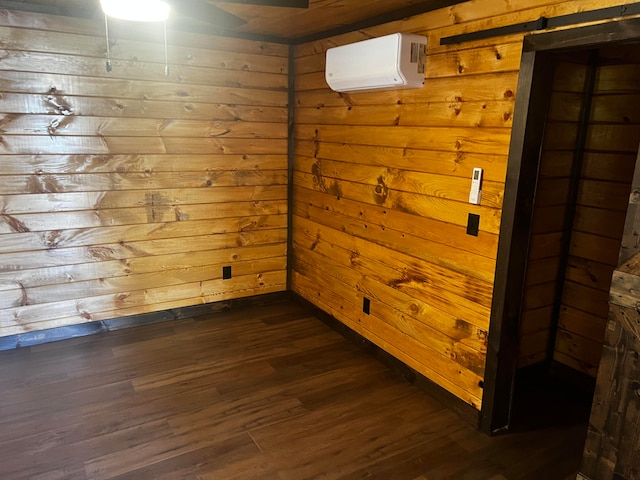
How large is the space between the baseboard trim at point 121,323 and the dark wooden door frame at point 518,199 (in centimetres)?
218

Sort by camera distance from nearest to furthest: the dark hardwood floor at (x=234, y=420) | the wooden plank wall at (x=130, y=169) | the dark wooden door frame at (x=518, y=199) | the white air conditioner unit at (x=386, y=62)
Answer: the dark wooden door frame at (x=518, y=199)
the dark hardwood floor at (x=234, y=420)
the white air conditioner unit at (x=386, y=62)
the wooden plank wall at (x=130, y=169)

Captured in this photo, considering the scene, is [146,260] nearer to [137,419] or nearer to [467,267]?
[137,419]

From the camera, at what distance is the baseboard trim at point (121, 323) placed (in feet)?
10.5

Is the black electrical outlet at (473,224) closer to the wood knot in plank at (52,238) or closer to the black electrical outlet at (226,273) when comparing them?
the black electrical outlet at (226,273)

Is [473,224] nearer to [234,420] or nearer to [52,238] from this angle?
[234,420]

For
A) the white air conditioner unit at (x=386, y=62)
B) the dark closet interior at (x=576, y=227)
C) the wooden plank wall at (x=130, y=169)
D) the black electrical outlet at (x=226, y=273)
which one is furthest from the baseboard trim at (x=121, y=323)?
the dark closet interior at (x=576, y=227)

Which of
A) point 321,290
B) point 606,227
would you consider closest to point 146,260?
point 321,290

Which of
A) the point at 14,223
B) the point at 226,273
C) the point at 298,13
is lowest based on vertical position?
the point at 226,273

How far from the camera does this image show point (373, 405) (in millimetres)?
2664

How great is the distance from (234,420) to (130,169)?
190 centimetres

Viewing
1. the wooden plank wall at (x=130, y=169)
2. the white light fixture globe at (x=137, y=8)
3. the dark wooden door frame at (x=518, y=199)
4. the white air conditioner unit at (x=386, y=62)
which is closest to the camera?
the white light fixture globe at (x=137, y=8)

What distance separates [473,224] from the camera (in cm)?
236

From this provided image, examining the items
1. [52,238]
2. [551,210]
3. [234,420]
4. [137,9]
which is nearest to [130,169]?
[52,238]

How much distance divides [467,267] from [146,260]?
7.66ft
